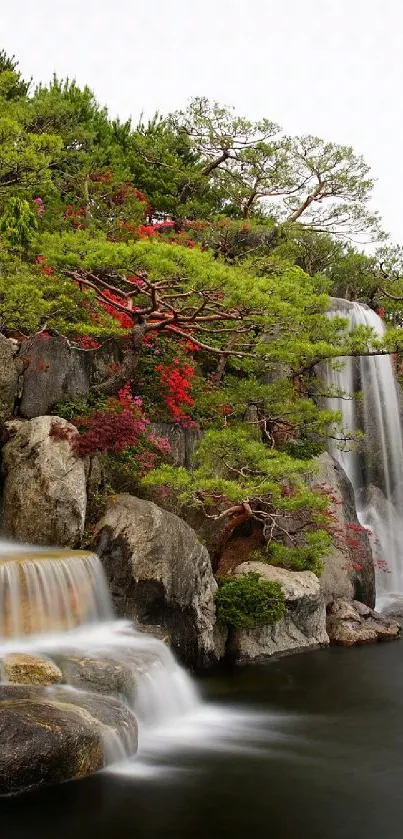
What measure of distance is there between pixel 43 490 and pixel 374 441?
1492 centimetres

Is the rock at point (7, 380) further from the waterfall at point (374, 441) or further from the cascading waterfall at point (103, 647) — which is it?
the waterfall at point (374, 441)

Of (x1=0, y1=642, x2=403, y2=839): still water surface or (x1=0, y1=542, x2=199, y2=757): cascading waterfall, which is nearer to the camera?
(x1=0, y1=642, x2=403, y2=839): still water surface

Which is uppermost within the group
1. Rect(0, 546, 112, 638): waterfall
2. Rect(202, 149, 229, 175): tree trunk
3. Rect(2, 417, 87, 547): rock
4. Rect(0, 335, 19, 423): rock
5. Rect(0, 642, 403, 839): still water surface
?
Result: Rect(202, 149, 229, 175): tree trunk

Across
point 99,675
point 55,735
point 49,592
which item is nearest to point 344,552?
point 49,592

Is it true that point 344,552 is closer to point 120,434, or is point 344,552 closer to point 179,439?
point 179,439

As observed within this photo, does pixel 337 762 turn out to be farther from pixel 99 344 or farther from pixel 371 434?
pixel 371 434

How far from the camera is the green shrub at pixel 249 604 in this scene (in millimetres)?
12367

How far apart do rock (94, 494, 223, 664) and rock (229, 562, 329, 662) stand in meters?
0.65

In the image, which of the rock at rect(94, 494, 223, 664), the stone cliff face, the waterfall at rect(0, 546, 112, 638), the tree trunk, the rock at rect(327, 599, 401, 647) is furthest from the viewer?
the tree trunk

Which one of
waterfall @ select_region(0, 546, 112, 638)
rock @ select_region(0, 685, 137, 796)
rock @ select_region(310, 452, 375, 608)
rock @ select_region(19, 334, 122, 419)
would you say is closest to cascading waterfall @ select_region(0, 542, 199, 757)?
waterfall @ select_region(0, 546, 112, 638)

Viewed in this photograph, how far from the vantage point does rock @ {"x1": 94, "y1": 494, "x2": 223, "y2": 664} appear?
1132 cm

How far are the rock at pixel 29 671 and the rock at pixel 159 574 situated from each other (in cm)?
293

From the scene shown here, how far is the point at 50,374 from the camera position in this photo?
46.8 ft

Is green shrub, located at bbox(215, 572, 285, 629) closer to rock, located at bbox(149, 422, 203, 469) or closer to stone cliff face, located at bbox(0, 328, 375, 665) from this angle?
stone cliff face, located at bbox(0, 328, 375, 665)
